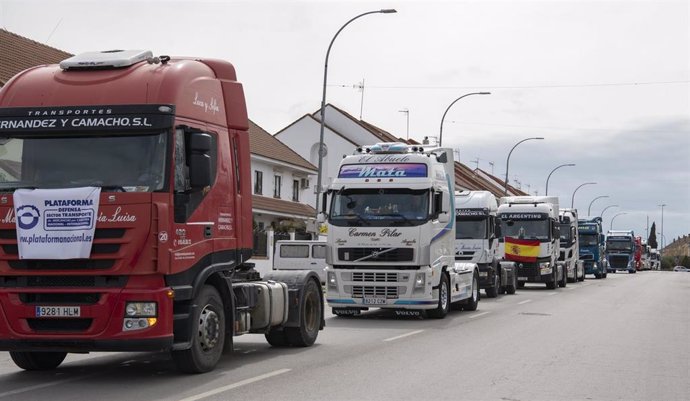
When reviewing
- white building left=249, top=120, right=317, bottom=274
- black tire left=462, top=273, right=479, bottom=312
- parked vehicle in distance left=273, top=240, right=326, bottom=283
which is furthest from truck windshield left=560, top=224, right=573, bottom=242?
black tire left=462, top=273, right=479, bottom=312

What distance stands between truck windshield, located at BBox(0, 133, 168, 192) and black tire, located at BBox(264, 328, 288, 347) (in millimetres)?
4323

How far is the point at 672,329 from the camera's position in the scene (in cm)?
1856

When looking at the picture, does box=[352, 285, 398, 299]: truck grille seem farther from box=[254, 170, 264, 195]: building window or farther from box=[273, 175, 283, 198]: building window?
box=[273, 175, 283, 198]: building window

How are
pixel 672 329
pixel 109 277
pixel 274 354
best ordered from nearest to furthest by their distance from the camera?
pixel 109 277
pixel 274 354
pixel 672 329

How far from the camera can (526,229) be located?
117ft

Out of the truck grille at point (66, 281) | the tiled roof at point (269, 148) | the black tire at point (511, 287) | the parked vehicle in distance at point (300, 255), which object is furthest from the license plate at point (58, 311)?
the tiled roof at point (269, 148)

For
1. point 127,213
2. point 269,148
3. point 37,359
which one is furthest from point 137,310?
point 269,148

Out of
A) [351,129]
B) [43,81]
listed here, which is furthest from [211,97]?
[351,129]

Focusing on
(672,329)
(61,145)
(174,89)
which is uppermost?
(174,89)

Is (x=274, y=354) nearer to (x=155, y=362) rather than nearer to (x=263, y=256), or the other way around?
(x=155, y=362)

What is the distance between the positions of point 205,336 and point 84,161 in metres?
2.34

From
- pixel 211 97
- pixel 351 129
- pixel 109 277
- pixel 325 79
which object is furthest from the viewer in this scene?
pixel 351 129

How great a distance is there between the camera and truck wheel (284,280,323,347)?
43.5 feet

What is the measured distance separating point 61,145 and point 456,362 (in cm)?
559
